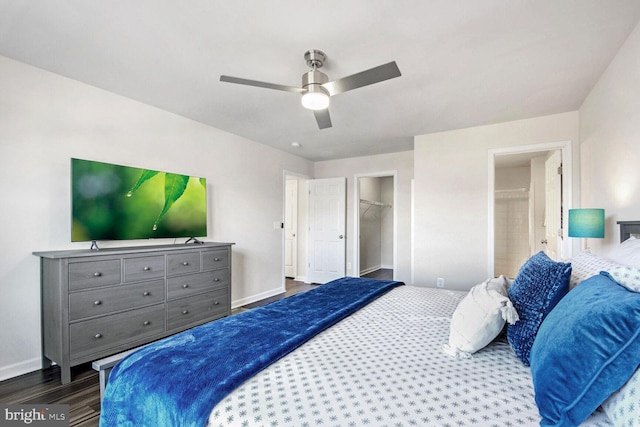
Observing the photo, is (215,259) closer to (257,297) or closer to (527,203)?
(257,297)

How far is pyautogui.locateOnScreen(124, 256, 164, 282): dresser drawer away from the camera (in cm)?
257

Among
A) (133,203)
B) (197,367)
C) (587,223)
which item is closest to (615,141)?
(587,223)

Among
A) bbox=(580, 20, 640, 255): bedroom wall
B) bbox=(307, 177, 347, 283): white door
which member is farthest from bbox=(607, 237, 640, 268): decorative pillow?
bbox=(307, 177, 347, 283): white door

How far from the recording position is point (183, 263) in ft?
9.92

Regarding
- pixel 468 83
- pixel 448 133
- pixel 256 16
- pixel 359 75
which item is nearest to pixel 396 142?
pixel 448 133

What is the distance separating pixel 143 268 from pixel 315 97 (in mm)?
2144

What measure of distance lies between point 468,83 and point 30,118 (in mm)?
3765

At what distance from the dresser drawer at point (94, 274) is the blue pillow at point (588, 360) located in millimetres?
2876

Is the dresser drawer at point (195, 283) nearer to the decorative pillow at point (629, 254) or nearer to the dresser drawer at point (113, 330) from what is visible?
the dresser drawer at point (113, 330)

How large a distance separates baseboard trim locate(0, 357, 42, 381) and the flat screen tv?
1.01 meters

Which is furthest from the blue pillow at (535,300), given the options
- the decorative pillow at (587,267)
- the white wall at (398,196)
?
the white wall at (398,196)

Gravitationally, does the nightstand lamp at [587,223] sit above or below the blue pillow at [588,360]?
above

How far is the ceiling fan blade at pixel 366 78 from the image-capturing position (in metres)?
1.82

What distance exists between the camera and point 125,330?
8.36 ft
